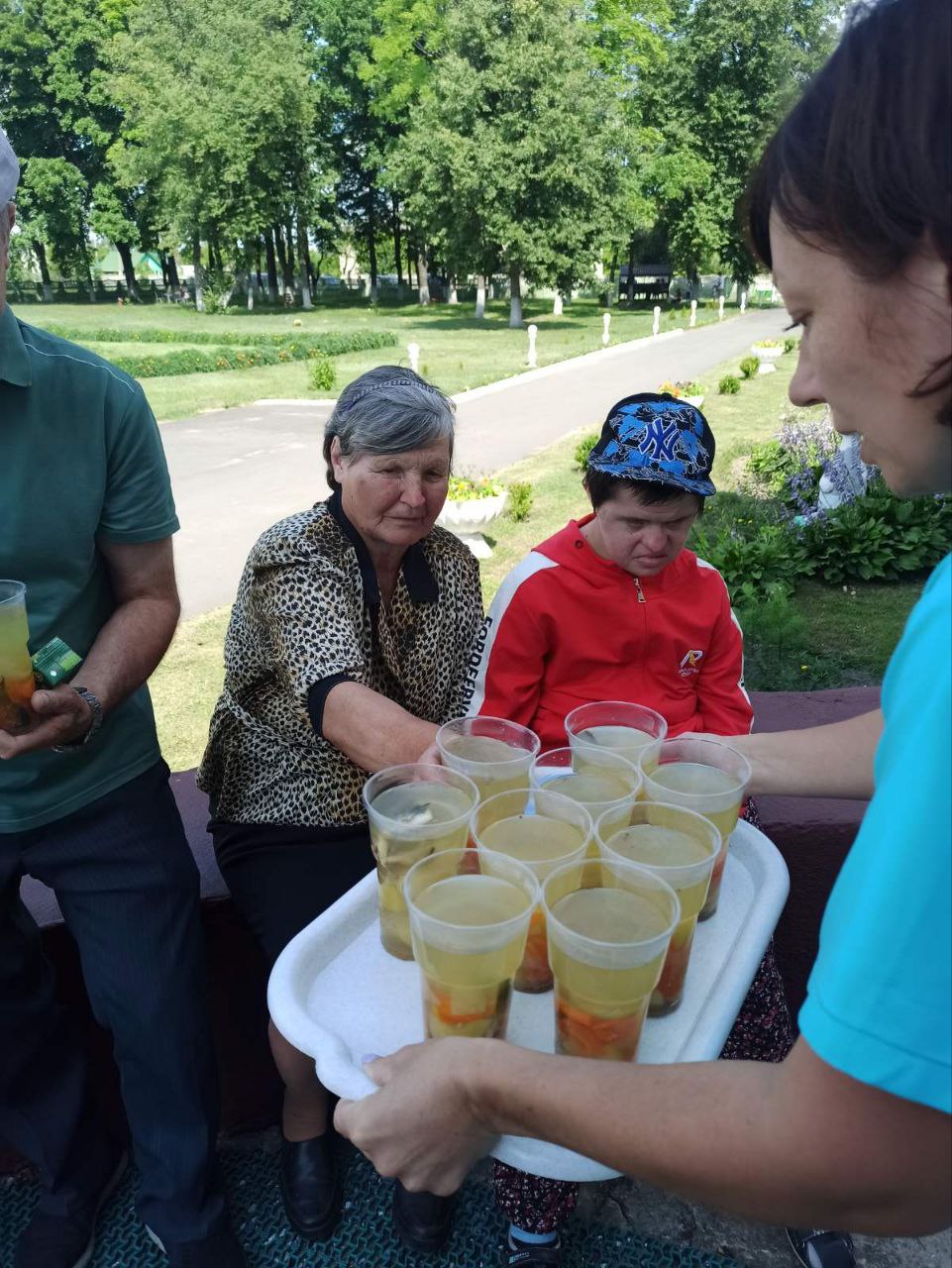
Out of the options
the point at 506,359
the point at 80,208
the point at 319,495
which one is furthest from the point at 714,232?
the point at 319,495

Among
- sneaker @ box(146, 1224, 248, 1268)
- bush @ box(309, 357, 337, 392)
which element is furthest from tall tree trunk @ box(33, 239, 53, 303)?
sneaker @ box(146, 1224, 248, 1268)

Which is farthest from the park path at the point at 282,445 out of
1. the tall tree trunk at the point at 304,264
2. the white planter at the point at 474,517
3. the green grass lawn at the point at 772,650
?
the tall tree trunk at the point at 304,264

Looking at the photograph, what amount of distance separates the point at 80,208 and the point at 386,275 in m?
25.4

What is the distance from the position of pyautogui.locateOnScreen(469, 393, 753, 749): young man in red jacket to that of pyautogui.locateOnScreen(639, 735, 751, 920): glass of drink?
0.79 m

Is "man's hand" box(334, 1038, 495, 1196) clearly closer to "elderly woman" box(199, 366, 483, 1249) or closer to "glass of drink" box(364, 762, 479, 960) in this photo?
"glass of drink" box(364, 762, 479, 960)

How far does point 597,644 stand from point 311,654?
34.6 inches

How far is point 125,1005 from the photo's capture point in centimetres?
208

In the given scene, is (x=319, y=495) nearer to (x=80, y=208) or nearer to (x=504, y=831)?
(x=504, y=831)

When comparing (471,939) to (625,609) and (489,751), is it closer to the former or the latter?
(489,751)

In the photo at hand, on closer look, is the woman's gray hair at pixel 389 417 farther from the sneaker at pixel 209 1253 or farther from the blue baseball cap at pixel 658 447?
the sneaker at pixel 209 1253

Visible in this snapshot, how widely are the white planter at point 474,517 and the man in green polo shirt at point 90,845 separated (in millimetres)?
5406

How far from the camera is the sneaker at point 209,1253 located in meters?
2.07

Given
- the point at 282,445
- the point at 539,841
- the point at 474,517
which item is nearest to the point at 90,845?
the point at 539,841

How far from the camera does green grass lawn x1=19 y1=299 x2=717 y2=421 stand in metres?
18.4
